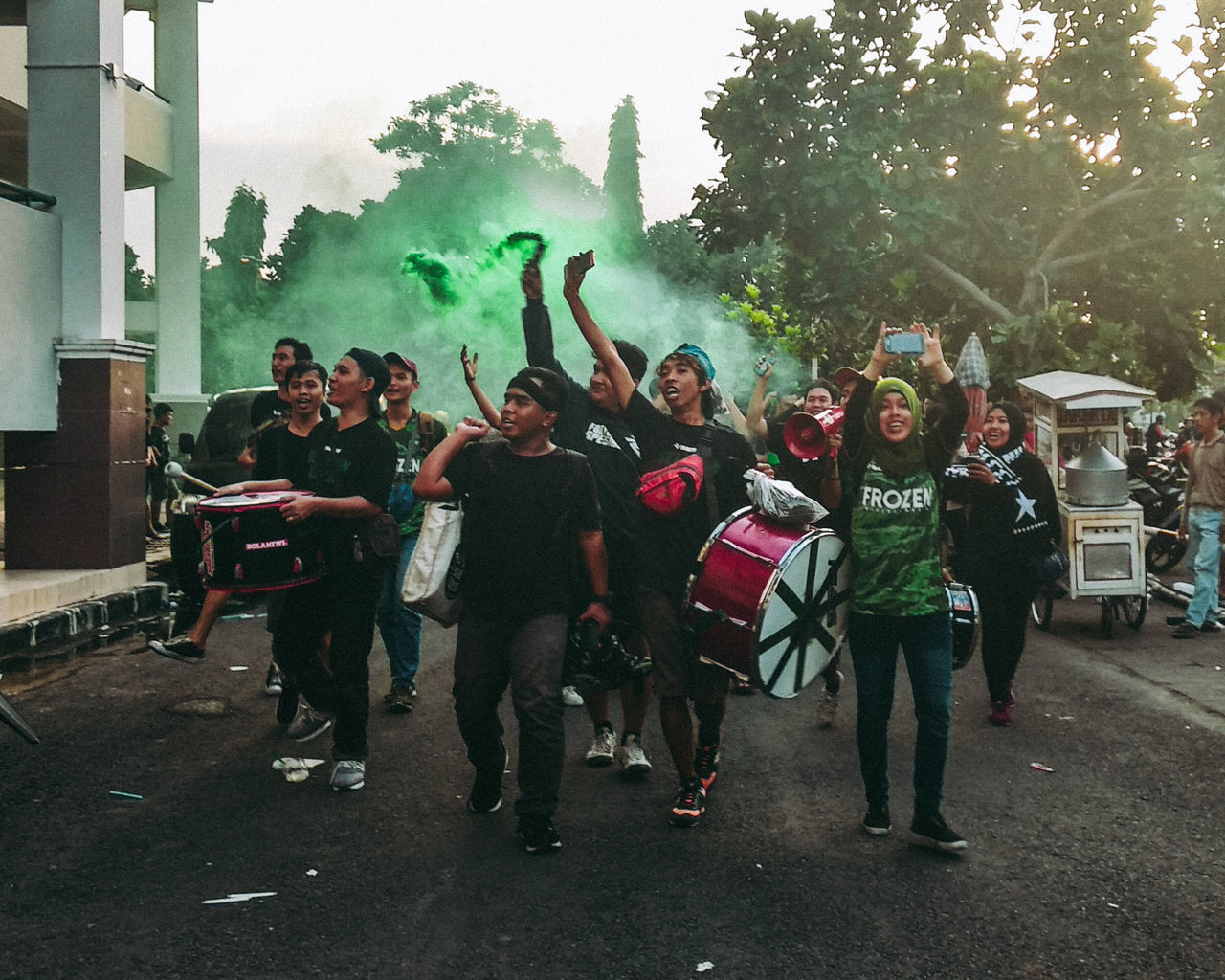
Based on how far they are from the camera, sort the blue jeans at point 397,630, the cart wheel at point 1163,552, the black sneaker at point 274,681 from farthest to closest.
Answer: the cart wheel at point 1163,552 < the black sneaker at point 274,681 < the blue jeans at point 397,630

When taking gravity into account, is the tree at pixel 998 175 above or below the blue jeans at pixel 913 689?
above

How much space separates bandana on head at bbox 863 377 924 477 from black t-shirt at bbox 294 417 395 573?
225 cm

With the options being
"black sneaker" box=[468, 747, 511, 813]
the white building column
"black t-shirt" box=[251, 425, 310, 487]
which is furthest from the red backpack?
the white building column

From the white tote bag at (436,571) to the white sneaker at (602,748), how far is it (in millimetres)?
1315

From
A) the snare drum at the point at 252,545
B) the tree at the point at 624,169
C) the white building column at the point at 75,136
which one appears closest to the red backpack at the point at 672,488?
the snare drum at the point at 252,545

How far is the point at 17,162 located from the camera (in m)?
18.2

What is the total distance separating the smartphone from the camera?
4.58m

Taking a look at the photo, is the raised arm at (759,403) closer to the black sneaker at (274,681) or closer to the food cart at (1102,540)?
the food cart at (1102,540)

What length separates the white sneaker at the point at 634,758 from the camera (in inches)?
224

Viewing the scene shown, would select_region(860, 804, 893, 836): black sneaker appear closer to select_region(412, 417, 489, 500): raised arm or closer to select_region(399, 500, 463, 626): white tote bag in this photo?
select_region(399, 500, 463, 626): white tote bag

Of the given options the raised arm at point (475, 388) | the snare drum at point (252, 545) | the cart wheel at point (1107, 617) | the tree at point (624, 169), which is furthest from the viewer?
the tree at point (624, 169)

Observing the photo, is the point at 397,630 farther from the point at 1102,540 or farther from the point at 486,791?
the point at 1102,540

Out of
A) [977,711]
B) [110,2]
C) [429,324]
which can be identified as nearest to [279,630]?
[977,711]

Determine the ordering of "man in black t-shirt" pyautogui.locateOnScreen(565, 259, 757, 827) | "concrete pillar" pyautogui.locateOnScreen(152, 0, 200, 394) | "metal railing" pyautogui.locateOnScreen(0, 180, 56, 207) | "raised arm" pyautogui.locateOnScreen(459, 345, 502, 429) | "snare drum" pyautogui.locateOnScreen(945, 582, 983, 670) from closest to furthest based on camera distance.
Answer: "man in black t-shirt" pyautogui.locateOnScreen(565, 259, 757, 827)
"snare drum" pyautogui.locateOnScreen(945, 582, 983, 670)
"raised arm" pyautogui.locateOnScreen(459, 345, 502, 429)
"metal railing" pyautogui.locateOnScreen(0, 180, 56, 207)
"concrete pillar" pyautogui.locateOnScreen(152, 0, 200, 394)
